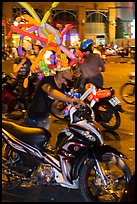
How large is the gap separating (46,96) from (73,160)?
936mm

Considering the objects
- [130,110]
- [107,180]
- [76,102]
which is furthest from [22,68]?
[107,180]

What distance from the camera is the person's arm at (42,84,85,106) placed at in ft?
13.9

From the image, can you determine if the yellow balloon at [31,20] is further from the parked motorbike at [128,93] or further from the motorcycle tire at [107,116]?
the parked motorbike at [128,93]

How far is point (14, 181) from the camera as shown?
4531 millimetres

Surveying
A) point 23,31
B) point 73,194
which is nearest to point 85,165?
point 73,194

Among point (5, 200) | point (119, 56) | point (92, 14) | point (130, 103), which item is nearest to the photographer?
point (5, 200)

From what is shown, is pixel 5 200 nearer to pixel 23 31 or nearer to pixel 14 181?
pixel 14 181

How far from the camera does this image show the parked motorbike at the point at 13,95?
29.7ft

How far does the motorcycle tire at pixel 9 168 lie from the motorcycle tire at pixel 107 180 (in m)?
0.83

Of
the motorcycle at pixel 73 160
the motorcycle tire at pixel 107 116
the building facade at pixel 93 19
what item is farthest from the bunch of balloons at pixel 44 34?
the building facade at pixel 93 19

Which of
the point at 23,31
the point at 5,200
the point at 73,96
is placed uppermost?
the point at 23,31

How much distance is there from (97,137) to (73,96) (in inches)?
26.0

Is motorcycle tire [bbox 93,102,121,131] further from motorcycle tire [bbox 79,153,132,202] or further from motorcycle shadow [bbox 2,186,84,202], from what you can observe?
motorcycle tire [bbox 79,153,132,202]

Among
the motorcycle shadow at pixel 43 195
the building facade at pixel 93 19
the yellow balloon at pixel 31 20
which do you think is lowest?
the motorcycle shadow at pixel 43 195
